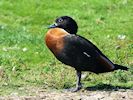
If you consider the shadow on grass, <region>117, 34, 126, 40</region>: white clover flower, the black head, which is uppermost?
<region>117, 34, 126, 40</region>: white clover flower

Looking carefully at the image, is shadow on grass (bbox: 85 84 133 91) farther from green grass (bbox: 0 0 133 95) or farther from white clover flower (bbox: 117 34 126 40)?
white clover flower (bbox: 117 34 126 40)

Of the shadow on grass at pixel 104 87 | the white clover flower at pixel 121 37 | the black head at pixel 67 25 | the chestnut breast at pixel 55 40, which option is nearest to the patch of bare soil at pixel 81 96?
the shadow on grass at pixel 104 87

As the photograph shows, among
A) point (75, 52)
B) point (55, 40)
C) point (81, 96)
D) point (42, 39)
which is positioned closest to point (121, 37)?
point (42, 39)

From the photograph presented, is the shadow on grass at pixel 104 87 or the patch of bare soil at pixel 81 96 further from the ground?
the shadow on grass at pixel 104 87

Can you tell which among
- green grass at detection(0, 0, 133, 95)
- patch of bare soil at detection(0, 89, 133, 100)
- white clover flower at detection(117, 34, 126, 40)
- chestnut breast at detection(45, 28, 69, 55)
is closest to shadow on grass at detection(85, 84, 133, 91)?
green grass at detection(0, 0, 133, 95)

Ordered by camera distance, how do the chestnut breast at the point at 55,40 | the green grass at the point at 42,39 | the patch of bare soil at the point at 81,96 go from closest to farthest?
the patch of bare soil at the point at 81,96 → the chestnut breast at the point at 55,40 → the green grass at the point at 42,39

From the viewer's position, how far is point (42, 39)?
747 inches

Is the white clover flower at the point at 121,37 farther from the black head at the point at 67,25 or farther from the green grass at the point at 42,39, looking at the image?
the black head at the point at 67,25

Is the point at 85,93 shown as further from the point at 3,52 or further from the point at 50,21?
the point at 50,21

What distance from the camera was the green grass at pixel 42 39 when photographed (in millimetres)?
14555

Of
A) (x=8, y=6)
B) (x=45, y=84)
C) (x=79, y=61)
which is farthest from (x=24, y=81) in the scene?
(x=8, y=6)

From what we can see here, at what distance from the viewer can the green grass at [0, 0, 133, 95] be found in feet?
47.8

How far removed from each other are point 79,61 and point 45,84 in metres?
1.51

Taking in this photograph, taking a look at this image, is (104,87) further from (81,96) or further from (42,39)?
(42,39)
